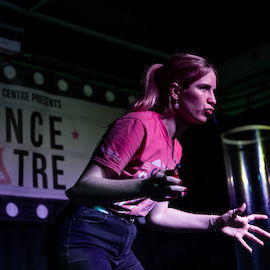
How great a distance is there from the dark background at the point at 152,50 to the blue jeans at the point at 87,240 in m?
2.30

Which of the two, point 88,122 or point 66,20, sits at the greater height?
point 66,20

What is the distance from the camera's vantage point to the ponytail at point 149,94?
1667 millimetres

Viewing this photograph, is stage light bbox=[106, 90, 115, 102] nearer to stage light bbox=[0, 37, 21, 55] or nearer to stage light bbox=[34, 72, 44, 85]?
stage light bbox=[34, 72, 44, 85]

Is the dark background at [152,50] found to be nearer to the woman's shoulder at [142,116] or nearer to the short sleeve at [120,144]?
the woman's shoulder at [142,116]

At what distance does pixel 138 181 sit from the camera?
1260 mm

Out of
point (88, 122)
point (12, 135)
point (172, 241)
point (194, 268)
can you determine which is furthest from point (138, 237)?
point (12, 135)

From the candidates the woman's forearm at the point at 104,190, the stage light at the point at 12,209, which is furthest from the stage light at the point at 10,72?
the woman's forearm at the point at 104,190

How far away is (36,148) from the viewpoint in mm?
3850

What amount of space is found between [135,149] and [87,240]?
351mm

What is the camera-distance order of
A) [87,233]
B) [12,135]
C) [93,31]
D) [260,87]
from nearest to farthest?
[87,233] → [12,135] → [93,31] → [260,87]

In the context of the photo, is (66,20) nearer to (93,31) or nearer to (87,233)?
(93,31)

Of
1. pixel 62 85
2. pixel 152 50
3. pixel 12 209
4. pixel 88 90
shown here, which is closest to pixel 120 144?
pixel 12 209

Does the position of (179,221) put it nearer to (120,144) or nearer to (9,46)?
(120,144)

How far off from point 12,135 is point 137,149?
2.49m
